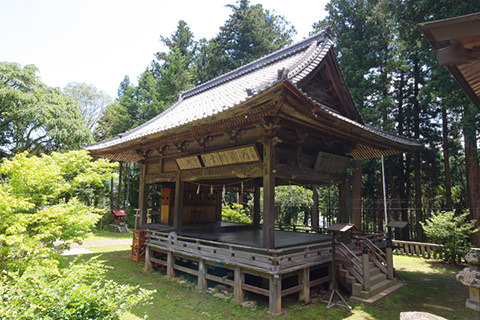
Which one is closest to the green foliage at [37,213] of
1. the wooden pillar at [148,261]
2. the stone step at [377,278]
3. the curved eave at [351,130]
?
the wooden pillar at [148,261]

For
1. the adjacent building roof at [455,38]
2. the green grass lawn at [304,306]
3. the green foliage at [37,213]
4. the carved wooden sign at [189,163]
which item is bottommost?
the green grass lawn at [304,306]

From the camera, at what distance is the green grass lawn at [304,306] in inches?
257

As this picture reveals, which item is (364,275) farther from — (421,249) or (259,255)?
(421,249)

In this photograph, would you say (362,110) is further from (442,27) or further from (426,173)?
(442,27)

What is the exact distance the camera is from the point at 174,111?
51.6ft

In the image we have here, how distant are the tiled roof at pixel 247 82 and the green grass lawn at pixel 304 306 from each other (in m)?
5.02

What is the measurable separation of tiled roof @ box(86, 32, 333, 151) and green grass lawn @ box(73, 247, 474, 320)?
502 cm

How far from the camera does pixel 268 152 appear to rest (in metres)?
7.40

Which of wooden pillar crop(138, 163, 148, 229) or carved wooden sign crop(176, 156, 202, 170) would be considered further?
wooden pillar crop(138, 163, 148, 229)

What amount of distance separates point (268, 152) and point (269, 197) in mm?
1240

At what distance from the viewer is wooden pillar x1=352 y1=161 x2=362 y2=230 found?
53.2 ft

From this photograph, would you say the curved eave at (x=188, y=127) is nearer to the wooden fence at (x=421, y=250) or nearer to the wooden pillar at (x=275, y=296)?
the wooden pillar at (x=275, y=296)

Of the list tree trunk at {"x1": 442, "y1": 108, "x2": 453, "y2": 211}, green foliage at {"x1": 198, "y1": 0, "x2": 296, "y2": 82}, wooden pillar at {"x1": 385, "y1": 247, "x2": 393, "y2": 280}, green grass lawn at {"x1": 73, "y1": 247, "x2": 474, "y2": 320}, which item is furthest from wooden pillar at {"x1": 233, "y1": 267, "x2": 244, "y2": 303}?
green foliage at {"x1": 198, "y1": 0, "x2": 296, "y2": 82}

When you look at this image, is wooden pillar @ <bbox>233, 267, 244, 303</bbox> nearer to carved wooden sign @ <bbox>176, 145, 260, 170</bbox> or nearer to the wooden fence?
carved wooden sign @ <bbox>176, 145, 260, 170</bbox>
